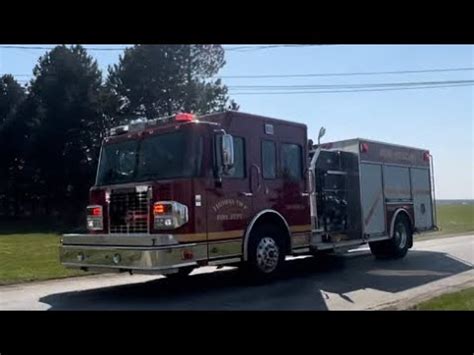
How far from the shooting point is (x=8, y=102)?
33.1 m

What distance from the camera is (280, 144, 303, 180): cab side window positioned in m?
9.44

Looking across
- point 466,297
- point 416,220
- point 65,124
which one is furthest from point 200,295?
point 65,124

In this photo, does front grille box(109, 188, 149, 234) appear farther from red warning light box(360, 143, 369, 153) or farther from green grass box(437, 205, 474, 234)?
green grass box(437, 205, 474, 234)

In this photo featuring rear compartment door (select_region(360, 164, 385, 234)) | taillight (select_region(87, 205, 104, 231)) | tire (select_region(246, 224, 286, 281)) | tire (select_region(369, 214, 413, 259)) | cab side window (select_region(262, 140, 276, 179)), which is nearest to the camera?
taillight (select_region(87, 205, 104, 231))

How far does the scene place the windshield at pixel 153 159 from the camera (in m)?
7.78

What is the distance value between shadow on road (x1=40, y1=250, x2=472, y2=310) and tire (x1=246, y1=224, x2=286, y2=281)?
0.24m

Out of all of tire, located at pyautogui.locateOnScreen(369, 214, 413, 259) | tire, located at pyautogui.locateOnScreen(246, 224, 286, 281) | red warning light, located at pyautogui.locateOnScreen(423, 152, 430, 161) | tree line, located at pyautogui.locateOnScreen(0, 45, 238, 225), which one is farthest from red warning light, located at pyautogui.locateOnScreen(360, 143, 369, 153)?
tree line, located at pyautogui.locateOnScreen(0, 45, 238, 225)

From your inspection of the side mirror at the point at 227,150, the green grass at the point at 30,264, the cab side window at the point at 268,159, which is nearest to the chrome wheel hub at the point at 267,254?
the cab side window at the point at 268,159

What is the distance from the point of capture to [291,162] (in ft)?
31.6

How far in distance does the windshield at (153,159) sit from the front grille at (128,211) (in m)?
0.28

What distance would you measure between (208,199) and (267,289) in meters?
1.81

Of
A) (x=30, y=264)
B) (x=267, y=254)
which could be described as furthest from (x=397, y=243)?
(x=30, y=264)
